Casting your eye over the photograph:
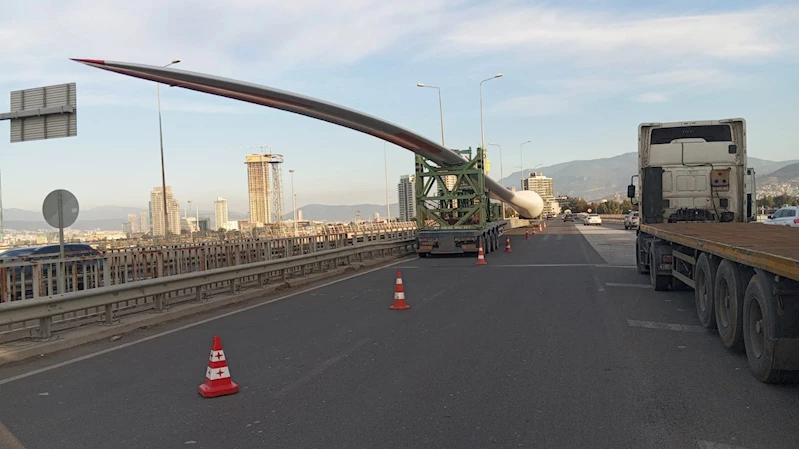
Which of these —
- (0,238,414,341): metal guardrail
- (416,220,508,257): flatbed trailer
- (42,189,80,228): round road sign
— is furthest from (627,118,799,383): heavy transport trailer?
A: (42,189,80,228): round road sign

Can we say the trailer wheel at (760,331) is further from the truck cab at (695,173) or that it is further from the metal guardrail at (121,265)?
the metal guardrail at (121,265)

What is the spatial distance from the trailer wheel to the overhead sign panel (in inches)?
556

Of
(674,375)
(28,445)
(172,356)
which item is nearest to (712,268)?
(674,375)

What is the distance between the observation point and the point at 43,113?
15.0m

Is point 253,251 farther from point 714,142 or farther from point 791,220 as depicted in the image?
point 791,220

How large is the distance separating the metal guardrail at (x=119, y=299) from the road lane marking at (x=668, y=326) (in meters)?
7.62

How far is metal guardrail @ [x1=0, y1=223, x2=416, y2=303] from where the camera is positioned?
29.4ft

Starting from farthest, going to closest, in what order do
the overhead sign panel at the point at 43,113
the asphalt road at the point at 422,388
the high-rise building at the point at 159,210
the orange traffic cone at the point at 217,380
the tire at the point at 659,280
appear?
the high-rise building at the point at 159,210 < the overhead sign panel at the point at 43,113 < the tire at the point at 659,280 < the orange traffic cone at the point at 217,380 < the asphalt road at the point at 422,388

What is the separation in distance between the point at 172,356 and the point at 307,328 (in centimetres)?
224

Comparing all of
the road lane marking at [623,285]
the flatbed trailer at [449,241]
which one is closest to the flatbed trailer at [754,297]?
the road lane marking at [623,285]

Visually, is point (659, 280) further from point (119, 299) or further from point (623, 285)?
point (119, 299)

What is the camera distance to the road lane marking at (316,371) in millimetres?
6199

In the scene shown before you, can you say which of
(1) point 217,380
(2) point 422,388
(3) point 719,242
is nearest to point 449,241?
(3) point 719,242

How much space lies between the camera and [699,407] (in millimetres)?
5426
